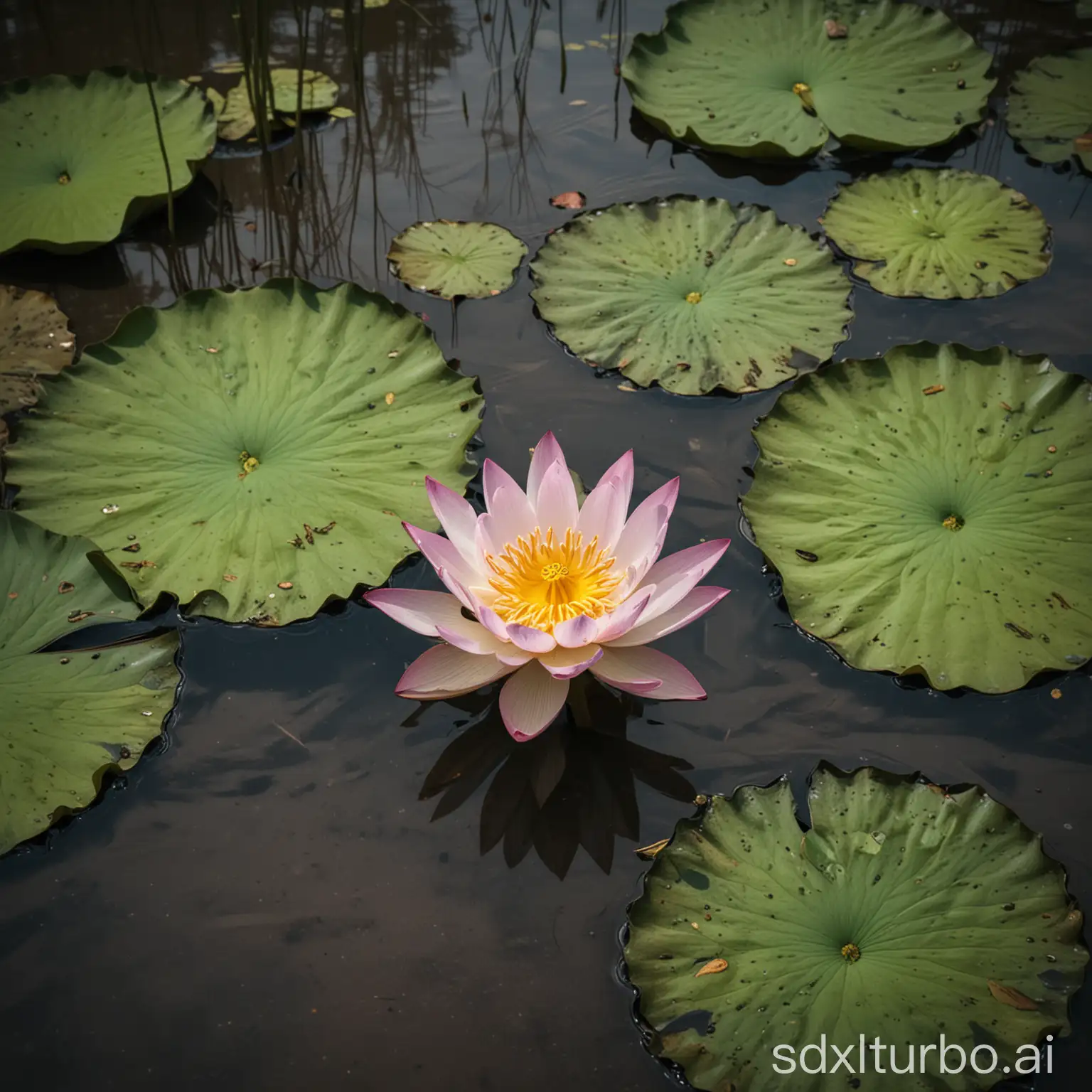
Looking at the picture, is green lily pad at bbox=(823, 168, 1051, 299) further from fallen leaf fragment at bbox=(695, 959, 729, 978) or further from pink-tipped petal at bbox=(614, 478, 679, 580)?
fallen leaf fragment at bbox=(695, 959, 729, 978)

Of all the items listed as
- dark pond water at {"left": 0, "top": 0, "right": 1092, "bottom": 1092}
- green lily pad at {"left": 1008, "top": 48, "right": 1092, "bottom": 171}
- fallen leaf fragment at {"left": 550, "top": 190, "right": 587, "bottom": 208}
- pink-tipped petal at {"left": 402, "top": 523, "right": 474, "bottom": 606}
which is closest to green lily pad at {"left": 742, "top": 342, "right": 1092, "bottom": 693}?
dark pond water at {"left": 0, "top": 0, "right": 1092, "bottom": 1092}

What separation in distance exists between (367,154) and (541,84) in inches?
37.3

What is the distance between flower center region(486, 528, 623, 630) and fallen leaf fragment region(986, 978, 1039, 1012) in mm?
1127

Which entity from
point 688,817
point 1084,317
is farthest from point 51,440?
point 1084,317

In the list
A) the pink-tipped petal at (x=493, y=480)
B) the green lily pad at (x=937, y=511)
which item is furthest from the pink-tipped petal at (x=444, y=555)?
the green lily pad at (x=937, y=511)

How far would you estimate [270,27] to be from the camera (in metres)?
5.02

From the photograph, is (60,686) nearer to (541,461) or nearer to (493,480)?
(493,480)

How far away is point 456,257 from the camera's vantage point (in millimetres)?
3797

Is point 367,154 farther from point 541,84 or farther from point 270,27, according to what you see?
point 270,27

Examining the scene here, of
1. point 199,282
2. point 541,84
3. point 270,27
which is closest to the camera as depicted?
point 199,282

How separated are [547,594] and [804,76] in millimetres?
2978

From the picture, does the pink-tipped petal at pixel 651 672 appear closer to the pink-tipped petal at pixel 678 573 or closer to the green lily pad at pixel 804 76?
the pink-tipped petal at pixel 678 573

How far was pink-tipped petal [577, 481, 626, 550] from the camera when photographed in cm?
256

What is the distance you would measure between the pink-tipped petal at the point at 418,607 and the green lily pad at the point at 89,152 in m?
2.09
